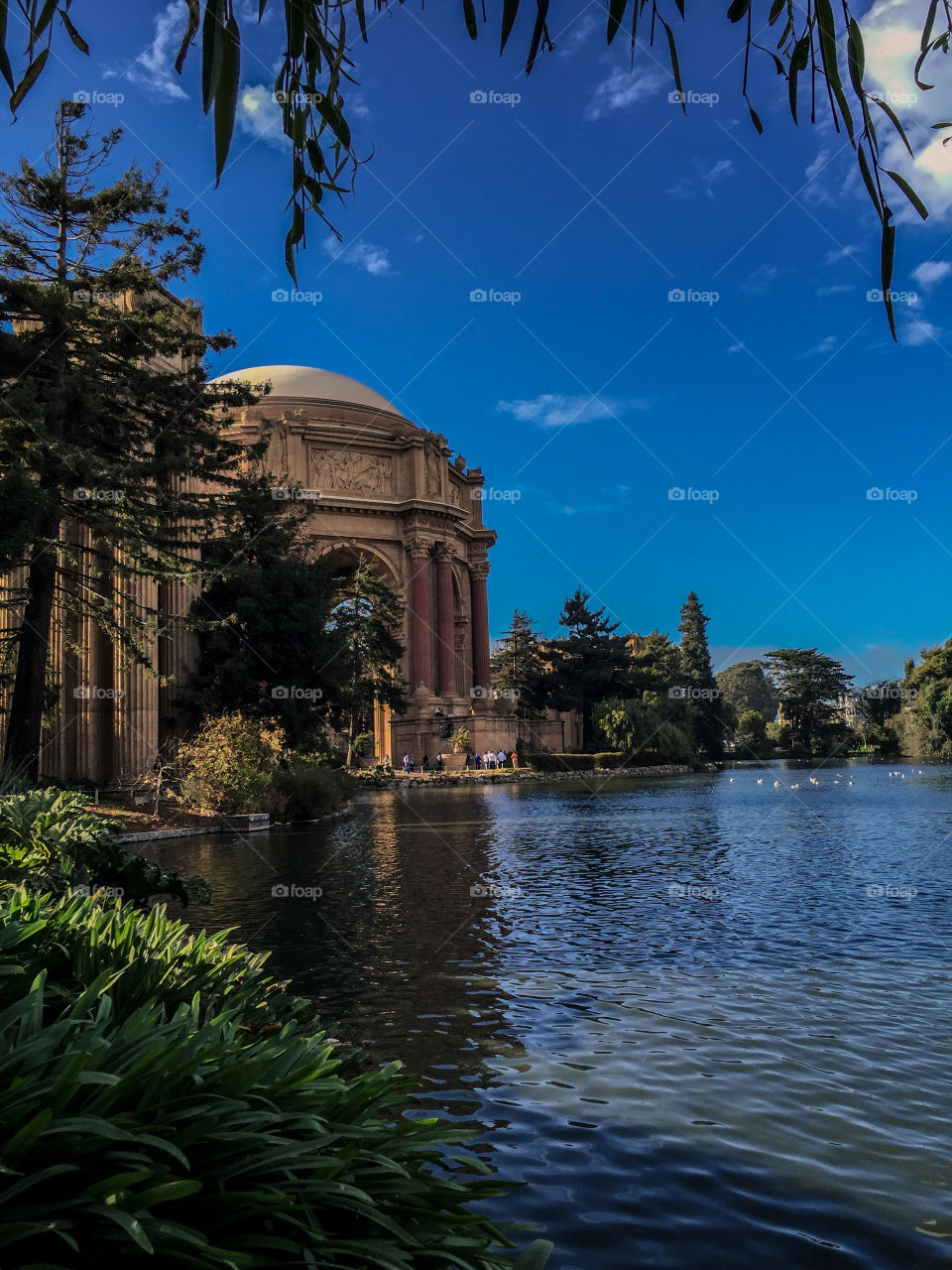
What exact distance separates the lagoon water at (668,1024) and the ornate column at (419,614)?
4618 centimetres

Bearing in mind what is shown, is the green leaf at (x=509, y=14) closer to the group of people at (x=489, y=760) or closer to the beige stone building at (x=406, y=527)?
the group of people at (x=489, y=760)

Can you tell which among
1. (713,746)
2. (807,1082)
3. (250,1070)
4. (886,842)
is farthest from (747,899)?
(713,746)

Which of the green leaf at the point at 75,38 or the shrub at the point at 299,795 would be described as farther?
the shrub at the point at 299,795

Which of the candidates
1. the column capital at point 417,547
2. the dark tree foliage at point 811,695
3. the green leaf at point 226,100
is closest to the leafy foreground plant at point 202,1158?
the green leaf at point 226,100

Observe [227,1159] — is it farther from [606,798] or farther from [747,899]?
[606,798]

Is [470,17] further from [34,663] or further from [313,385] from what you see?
[313,385]

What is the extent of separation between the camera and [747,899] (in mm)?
9305

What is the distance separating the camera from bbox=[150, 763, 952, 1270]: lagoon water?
3.25 meters

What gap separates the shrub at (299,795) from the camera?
20.5 m

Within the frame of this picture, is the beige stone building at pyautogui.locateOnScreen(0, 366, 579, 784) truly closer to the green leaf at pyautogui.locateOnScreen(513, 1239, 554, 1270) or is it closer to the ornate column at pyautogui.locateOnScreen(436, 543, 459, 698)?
the ornate column at pyautogui.locateOnScreen(436, 543, 459, 698)

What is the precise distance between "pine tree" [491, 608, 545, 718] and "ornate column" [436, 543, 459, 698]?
12.3ft

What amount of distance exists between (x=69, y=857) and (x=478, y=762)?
44.2m

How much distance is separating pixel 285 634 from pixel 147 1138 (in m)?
26.3

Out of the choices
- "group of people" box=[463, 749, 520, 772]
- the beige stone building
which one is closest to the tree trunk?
the beige stone building
